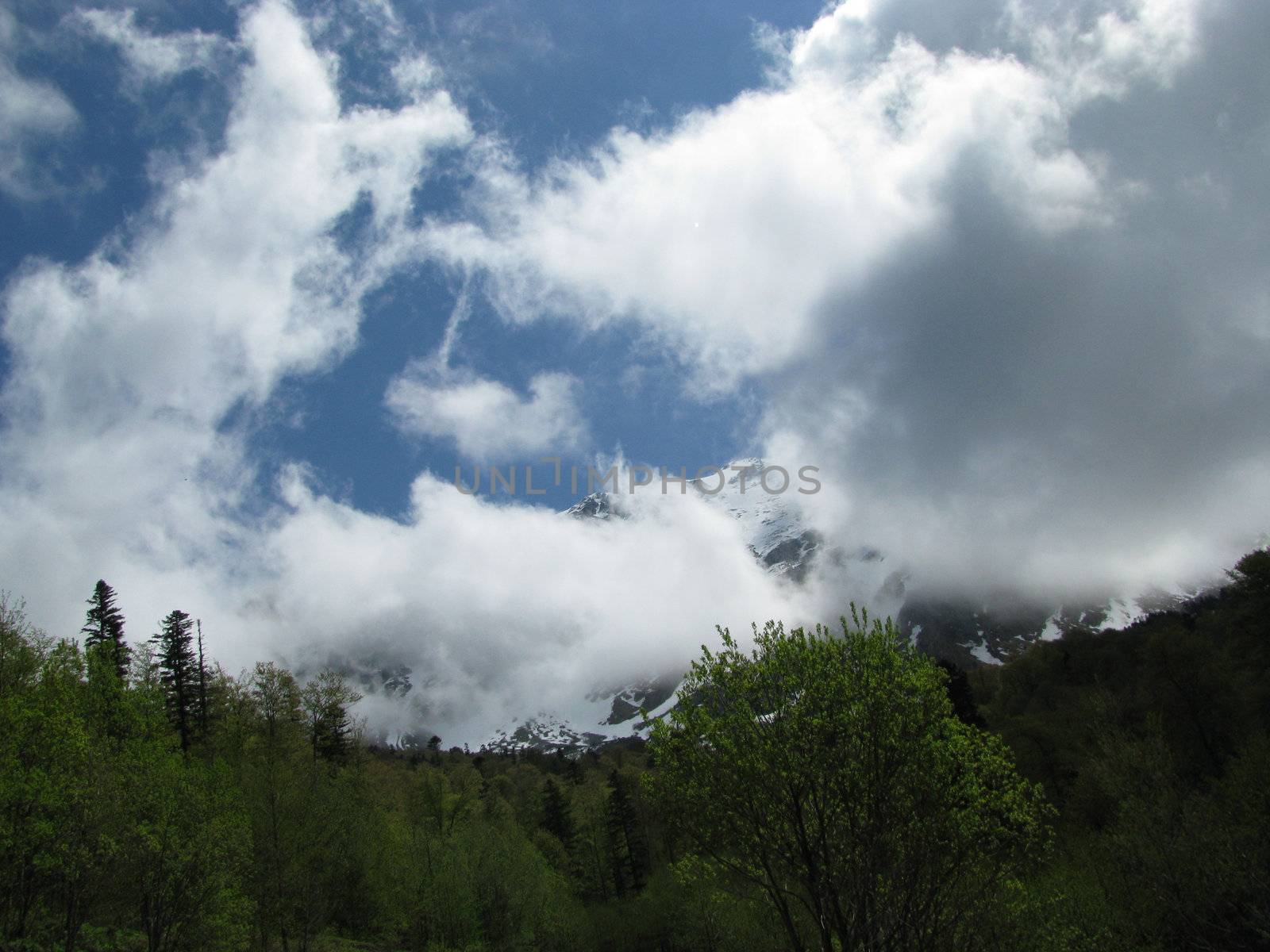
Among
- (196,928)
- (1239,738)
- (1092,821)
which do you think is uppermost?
(196,928)

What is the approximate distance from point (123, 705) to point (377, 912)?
22.4 m

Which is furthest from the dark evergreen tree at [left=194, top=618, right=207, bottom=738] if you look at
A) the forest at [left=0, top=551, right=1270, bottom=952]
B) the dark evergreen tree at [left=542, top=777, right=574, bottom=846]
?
the dark evergreen tree at [left=542, top=777, right=574, bottom=846]

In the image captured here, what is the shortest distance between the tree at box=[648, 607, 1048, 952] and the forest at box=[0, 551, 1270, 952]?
8 cm

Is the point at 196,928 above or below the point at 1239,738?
above

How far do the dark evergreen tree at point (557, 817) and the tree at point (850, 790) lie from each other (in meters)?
72.4

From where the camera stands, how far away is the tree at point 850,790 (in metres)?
17.8

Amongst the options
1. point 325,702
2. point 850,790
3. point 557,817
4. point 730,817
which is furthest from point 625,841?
point 850,790

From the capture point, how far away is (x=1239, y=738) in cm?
4753

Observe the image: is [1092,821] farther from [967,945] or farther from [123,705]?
[123,705]

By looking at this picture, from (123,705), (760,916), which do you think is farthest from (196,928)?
(760,916)

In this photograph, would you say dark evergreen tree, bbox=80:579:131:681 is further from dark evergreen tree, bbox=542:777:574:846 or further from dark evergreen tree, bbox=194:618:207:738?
dark evergreen tree, bbox=542:777:574:846

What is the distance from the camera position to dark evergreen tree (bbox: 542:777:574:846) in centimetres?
8454

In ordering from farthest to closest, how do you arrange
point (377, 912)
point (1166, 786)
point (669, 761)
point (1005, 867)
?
point (377, 912)
point (1166, 786)
point (669, 761)
point (1005, 867)

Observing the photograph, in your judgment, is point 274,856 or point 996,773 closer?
point 996,773
